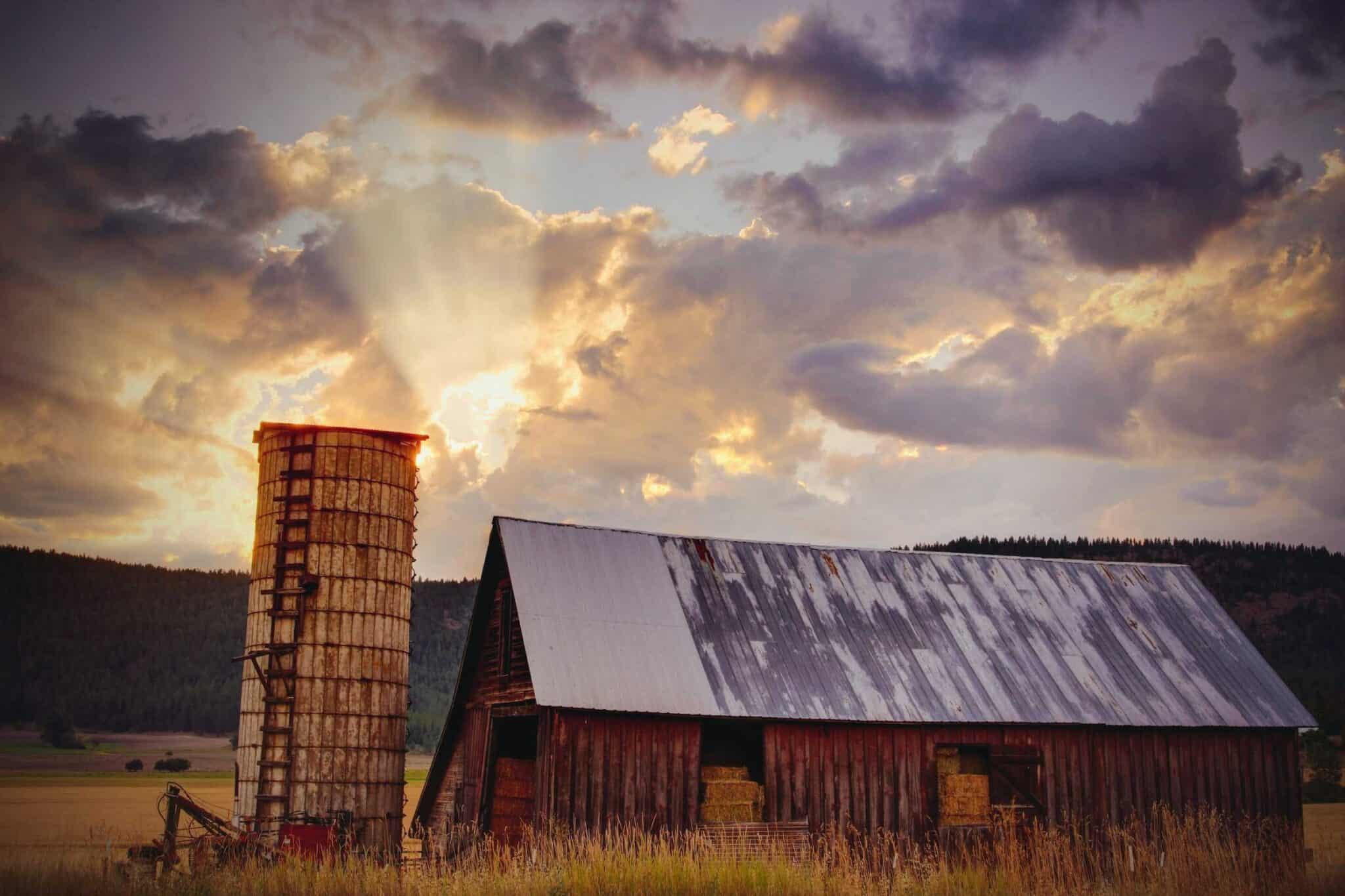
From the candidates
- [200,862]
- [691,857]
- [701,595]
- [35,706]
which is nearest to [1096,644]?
[701,595]

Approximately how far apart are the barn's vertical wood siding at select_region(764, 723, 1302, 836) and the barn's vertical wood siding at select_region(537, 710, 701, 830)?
5.44 feet

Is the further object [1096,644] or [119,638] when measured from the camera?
[119,638]

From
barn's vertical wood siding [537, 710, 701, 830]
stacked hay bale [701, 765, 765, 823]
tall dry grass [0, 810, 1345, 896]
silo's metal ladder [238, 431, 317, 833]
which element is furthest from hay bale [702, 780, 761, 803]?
silo's metal ladder [238, 431, 317, 833]

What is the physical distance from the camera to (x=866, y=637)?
25047 millimetres

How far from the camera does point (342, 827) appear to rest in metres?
22.7

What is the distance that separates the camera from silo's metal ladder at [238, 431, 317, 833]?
22781 mm

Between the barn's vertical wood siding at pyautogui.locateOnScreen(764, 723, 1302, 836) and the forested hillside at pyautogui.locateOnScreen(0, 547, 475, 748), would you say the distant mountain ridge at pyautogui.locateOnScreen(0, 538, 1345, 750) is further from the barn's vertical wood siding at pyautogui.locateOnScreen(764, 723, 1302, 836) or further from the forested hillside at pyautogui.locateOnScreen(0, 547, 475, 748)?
the barn's vertical wood siding at pyautogui.locateOnScreen(764, 723, 1302, 836)

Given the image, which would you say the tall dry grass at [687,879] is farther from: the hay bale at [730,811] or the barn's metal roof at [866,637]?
the barn's metal roof at [866,637]

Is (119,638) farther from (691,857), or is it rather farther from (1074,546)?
(691,857)

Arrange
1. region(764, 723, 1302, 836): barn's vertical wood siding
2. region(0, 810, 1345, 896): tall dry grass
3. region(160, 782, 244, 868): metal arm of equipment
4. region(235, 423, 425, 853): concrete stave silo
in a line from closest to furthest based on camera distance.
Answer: region(0, 810, 1345, 896): tall dry grass < region(160, 782, 244, 868): metal arm of equipment < region(764, 723, 1302, 836): barn's vertical wood siding < region(235, 423, 425, 853): concrete stave silo

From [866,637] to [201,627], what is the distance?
411 feet

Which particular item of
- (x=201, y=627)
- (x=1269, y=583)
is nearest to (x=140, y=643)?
(x=201, y=627)

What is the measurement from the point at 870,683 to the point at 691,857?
32.4 feet

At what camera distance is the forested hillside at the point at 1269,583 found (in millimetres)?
114000
